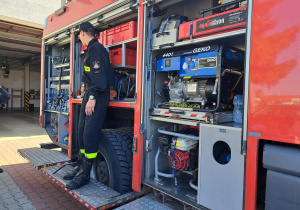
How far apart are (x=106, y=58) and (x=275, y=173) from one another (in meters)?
2.27

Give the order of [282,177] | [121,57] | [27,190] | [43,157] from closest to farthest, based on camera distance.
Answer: [282,177], [121,57], [27,190], [43,157]

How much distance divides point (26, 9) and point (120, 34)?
25.4 feet

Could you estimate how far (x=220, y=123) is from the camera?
2.18 meters

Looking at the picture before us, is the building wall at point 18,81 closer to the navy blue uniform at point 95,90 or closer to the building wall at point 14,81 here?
the building wall at point 14,81

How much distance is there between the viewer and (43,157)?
13.4 ft

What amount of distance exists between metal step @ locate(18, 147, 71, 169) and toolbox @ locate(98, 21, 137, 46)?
2.11 meters

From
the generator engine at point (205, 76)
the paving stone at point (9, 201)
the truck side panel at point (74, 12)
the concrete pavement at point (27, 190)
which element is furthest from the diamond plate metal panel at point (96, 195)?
the truck side panel at point (74, 12)

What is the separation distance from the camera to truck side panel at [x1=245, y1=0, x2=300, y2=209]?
1549 millimetres

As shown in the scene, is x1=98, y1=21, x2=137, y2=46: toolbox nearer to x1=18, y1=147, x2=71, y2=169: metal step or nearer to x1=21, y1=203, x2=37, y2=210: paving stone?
x1=18, y1=147, x2=71, y2=169: metal step

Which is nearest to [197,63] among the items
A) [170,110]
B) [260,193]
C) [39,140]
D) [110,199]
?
[170,110]

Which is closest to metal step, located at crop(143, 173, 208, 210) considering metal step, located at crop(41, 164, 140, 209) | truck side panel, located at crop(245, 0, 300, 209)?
metal step, located at crop(41, 164, 140, 209)


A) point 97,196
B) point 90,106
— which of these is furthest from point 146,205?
point 90,106

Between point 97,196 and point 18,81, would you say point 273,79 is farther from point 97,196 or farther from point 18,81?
point 18,81

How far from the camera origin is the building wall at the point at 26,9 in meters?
8.42
